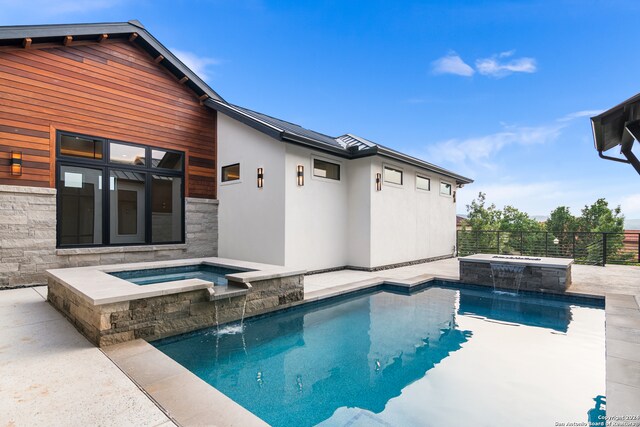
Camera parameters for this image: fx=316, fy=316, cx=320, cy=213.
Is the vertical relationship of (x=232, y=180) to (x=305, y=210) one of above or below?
above

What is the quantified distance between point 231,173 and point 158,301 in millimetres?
5625

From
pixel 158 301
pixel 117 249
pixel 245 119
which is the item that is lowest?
pixel 158 301

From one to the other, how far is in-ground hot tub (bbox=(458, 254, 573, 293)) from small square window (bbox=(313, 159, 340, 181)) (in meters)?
4.01

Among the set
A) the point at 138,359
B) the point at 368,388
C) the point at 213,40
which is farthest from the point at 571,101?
the point at 138,359

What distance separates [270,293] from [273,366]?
185 cm

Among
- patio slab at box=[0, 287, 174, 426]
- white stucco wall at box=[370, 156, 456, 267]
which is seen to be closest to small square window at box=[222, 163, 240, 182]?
white stucco wall at box=[370, 156, 456, 267]

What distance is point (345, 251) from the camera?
9.26 m

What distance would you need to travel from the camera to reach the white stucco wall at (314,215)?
7707 mm

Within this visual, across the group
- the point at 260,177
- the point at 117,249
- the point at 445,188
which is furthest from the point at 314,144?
the point at 445,188

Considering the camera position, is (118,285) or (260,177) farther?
(260,177)

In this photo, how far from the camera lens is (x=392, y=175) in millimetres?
9711

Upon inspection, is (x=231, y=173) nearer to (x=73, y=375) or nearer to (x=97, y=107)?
(x=97, y=107)

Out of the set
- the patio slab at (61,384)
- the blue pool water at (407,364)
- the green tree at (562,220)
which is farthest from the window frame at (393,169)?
the green tree at (562,220)

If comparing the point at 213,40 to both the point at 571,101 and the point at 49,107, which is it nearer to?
the point at 49,107
